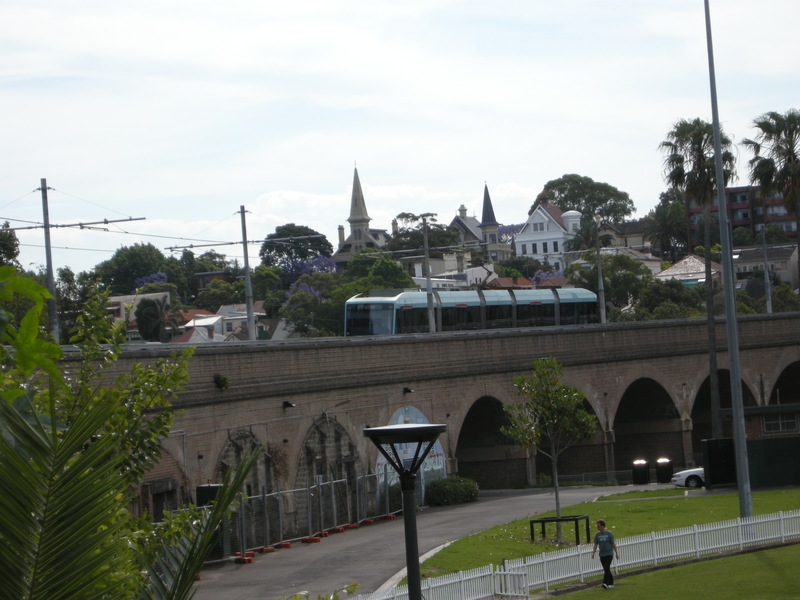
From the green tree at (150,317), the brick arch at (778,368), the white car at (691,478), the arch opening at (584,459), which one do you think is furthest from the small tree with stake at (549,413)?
the green tree at (150,317)

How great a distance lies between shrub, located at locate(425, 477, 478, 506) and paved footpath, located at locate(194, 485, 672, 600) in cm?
73

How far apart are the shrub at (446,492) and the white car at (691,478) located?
22.2ft

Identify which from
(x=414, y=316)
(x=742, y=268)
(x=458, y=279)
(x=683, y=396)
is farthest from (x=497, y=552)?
(x=742, y=268)

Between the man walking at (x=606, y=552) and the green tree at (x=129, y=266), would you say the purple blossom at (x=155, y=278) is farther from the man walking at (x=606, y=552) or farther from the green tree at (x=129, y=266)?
the man walking at (x=606, y=552)

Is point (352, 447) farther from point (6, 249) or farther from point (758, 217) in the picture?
point (758, 217)

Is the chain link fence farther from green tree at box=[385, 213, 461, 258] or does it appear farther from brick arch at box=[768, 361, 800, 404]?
green tree at box=[385, 213, 461, 258]

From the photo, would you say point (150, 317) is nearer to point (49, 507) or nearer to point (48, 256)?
point (48, 256)

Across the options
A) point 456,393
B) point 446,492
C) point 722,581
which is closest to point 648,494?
point 446,492

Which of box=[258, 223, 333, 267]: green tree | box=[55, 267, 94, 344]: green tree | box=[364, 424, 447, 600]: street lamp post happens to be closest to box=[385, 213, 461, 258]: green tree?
box=[258, 223, 333, 267]: green tree

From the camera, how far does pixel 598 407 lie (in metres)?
40.0

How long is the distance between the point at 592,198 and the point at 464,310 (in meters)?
109

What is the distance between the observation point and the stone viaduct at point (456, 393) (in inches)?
943

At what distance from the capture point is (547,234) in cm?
13812

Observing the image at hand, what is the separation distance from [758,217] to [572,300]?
79139mm
